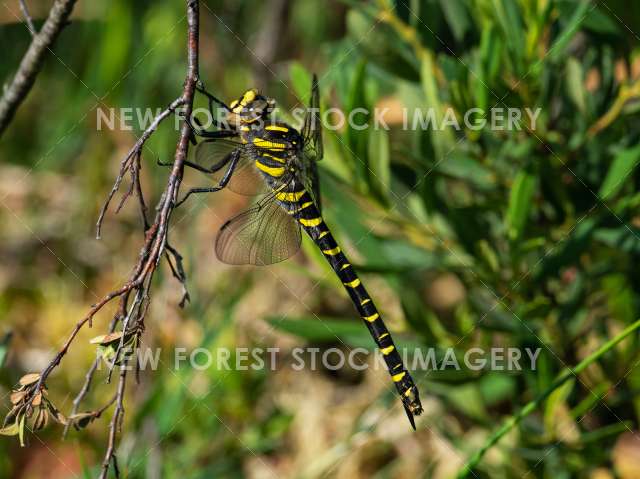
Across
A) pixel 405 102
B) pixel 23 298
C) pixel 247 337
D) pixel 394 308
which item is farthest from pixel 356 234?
pixel 23 298

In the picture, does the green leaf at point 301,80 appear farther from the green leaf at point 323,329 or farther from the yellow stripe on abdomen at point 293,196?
the green leaf at point 323,329

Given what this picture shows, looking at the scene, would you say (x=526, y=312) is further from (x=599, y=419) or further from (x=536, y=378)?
(x=599, y=419)

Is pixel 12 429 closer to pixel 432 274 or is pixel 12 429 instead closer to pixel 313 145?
pixel 313 145

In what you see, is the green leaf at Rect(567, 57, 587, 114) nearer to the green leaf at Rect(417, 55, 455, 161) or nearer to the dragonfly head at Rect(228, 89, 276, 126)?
the green leaf at Rect(417, 55, 455, 161)

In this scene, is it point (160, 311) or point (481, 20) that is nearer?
point (481, 20)

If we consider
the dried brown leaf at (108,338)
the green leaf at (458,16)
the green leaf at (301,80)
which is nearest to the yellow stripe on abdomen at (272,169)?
the green leaf at (301,80)

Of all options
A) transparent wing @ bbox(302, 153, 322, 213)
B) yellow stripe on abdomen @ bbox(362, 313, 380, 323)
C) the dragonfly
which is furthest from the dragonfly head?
yellow stripe on abdomen @ bbox(362, 313, 380, 323)
